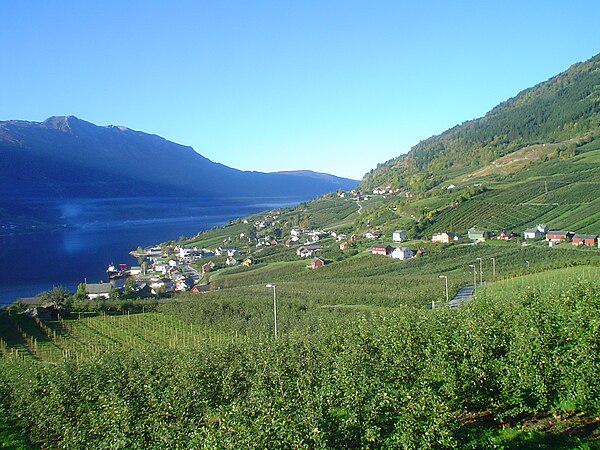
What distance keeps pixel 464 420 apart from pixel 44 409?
34.4 feet

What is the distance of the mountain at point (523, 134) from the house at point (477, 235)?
117 ft

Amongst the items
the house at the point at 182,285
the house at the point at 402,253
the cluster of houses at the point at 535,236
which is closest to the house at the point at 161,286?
the house at the point at 182,285

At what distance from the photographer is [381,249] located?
2210 inches

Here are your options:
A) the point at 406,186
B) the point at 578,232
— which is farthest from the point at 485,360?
the point at 406,186

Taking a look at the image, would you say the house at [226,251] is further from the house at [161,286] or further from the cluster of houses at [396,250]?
the cluster of houses at [396,250]

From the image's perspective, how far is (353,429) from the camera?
7570 millimetres

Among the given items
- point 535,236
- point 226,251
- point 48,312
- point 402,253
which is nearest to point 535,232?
point 535,236

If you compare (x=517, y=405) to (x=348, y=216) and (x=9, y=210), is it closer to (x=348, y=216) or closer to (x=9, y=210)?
(x=348, y=216)

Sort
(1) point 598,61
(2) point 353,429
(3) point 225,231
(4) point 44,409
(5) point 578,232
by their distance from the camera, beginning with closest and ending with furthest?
1. (2) point 353,429
2. (4) point 44,409
3. (5) point 578,232
4. (3) point 225,231
5. (1) point 598,61

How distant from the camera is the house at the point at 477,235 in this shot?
2109 inches

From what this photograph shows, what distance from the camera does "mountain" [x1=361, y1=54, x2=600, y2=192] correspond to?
9856cm

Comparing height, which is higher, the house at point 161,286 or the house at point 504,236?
the house at point 504,236

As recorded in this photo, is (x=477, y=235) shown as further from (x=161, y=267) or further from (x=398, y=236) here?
(x=161, y=267)

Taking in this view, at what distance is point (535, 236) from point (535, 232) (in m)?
0.59
